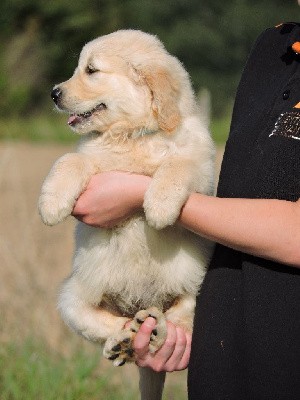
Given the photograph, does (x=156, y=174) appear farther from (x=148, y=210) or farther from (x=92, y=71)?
(x=92, y=71)

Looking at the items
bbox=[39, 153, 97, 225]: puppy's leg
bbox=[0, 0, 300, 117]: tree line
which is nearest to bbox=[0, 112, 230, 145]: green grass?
bbox=[0, 0, 300, 117]: tree line

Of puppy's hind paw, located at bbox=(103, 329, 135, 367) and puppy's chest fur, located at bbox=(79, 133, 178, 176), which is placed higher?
puppy's chest fur, located at bbox=(79, 133, 178, 176)

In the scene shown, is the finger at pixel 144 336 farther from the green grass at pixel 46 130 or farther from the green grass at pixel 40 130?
the green grass at pixel 40 130

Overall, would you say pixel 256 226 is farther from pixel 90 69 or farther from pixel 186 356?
pixel 90 69

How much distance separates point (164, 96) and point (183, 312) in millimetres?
609

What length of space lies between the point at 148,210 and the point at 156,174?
0.15 meters

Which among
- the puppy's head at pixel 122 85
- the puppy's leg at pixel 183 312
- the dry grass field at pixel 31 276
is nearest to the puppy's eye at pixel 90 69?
the puppy's head at pixel 122 85

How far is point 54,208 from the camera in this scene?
7.83 ft

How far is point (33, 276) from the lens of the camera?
5.22 metres

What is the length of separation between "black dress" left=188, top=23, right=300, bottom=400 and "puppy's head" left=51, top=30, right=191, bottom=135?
0.33 meters

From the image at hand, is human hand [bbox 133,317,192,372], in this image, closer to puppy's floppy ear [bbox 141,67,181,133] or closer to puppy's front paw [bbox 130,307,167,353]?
puppy's front paw [bbox 130,307,167,353]

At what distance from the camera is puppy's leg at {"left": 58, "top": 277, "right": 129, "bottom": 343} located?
257cm

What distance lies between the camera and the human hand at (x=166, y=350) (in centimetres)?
238

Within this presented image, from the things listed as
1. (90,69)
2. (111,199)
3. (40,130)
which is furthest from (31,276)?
(40,130)
